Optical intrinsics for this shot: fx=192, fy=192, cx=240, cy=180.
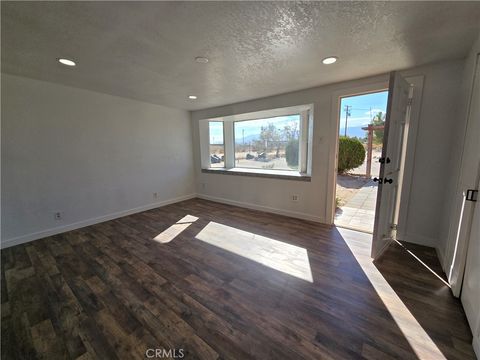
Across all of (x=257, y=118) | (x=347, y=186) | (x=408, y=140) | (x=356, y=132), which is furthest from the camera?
(x=356, y=132)

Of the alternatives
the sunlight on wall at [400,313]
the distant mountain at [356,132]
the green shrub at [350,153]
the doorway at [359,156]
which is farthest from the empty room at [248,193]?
the distant mountain at [356,132]

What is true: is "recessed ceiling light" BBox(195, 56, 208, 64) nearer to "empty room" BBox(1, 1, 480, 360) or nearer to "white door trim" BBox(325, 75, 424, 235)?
"empty room" BBox(1, 1, 480, 360)

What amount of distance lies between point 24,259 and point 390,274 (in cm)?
426

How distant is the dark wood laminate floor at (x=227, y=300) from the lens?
1310 millimetres

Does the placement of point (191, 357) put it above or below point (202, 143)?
below

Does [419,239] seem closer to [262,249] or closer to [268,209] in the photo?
[262,249]

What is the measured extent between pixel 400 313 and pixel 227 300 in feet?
4.61

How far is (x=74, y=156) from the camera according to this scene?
3.17 meters

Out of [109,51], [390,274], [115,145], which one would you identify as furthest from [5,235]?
[390,274]

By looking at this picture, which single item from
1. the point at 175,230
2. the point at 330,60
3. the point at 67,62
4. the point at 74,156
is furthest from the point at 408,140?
the point at 74,156

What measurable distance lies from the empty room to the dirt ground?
19.4 inches

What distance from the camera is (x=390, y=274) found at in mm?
1990

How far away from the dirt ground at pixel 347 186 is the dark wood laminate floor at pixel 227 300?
6.78 ft

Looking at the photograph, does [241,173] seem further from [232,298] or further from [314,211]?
[232,298]
